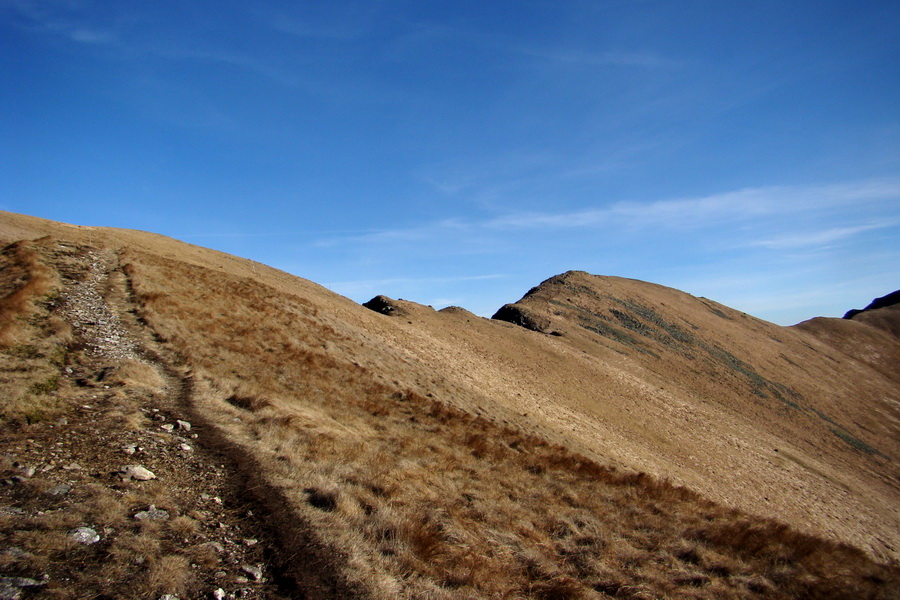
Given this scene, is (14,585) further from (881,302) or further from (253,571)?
(881,302)

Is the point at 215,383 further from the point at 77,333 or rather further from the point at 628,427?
the point at 628,427

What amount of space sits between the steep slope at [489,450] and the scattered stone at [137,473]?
1.69 m

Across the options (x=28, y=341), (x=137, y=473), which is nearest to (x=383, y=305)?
(x=28, y=341)

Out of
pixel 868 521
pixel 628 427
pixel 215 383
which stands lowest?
pixel 868 521

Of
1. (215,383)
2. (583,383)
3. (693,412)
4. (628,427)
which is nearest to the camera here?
(215,383)

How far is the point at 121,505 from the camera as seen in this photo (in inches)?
257

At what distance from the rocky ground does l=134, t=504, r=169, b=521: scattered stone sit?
2 cm

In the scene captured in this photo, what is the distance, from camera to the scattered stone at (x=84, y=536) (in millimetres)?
5535

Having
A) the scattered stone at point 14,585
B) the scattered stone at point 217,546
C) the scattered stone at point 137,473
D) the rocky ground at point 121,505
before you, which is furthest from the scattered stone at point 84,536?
the scattered stone at point 137,473

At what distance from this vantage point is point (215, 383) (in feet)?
44.8

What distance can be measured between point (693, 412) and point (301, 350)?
111ft

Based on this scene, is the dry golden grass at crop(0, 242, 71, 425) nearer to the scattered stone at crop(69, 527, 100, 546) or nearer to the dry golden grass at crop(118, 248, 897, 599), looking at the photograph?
the dry golden grass at crop(118, 248, 897, 599)

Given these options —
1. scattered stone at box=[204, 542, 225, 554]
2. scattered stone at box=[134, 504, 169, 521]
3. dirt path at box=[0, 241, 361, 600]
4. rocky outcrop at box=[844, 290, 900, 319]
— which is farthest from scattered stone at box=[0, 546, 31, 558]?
rocky outcrop at box=[844, 290, 900, 319]

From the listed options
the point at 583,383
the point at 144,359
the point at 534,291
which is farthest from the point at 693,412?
the point at 144,359
